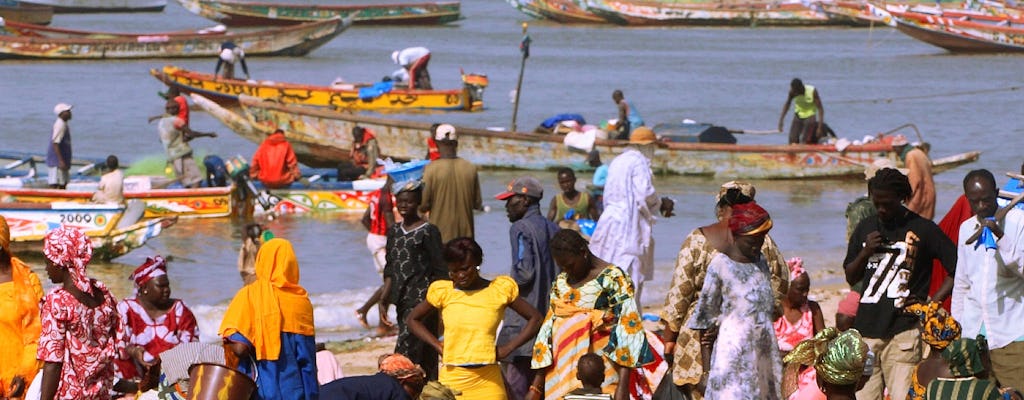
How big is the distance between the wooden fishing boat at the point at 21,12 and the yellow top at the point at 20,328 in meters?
52.3

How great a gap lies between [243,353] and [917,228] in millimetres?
2623

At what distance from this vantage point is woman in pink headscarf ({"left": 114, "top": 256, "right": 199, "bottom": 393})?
6285mm

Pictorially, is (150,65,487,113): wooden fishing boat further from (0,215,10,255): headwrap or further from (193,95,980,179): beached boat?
(0,215,10,255): headwrap

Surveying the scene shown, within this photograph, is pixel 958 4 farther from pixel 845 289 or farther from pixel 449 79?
pixel 845 289

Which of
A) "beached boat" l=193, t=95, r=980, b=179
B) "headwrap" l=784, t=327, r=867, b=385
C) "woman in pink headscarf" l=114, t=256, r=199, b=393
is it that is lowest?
"beached boat" l=193, t=95, r=980, b=179

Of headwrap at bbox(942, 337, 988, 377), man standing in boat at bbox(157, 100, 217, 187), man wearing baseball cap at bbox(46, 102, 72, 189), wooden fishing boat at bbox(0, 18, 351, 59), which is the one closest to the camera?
headwrap at bbox(942, 337, 988, 377)

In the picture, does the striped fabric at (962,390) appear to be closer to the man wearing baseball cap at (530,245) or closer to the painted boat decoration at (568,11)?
the man wearing baseball cap at (530,245)

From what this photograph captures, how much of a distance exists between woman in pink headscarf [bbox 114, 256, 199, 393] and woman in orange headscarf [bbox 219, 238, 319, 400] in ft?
3.00

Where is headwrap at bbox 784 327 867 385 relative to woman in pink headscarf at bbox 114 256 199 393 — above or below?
above

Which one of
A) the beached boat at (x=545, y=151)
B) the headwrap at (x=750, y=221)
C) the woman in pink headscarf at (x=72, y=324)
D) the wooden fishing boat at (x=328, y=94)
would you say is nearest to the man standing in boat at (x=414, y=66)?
the wooden fishing boat at (x=328, y=94)

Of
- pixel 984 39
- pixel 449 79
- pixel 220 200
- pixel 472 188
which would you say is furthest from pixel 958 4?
pixel 472 188

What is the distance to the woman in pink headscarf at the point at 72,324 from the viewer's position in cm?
553

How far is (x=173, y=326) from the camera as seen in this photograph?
636 cm

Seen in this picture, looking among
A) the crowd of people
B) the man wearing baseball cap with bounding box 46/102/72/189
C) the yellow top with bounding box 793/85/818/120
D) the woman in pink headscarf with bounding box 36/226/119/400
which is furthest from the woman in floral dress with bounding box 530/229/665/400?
the yellow top with bounding box 793/85/818/120
